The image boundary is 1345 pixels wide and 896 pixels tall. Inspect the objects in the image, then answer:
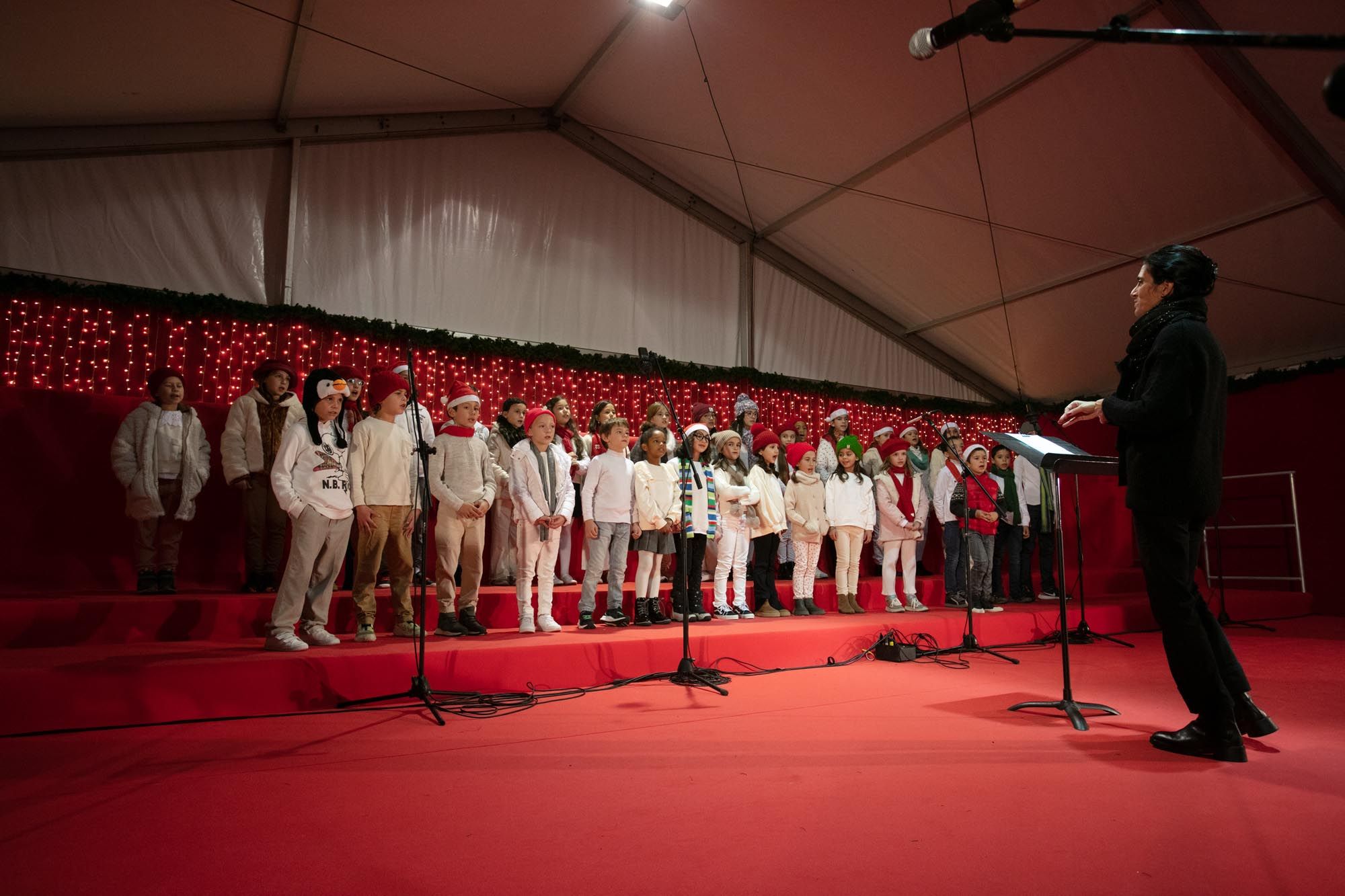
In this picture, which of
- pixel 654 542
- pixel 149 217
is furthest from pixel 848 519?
pixel 149 217

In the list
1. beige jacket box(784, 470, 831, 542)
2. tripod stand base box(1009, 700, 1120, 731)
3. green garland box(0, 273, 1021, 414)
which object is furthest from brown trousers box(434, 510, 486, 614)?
tripod stand base box(1009, 700, 1120, 731)

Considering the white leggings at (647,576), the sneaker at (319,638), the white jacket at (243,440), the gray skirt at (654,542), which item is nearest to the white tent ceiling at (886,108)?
the white jacket at (243,440)

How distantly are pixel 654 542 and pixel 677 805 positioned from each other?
10.8 feet

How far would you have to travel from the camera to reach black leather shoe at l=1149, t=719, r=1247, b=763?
245cm

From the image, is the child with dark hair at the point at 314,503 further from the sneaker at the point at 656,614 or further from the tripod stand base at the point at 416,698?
the sneaker at the point at 656,614

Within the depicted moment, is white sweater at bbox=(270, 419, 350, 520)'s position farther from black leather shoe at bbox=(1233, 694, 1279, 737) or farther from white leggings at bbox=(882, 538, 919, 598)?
white leggings at bbox=(882, 538, 919, 598)

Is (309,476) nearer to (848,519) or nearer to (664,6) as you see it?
(848,519)

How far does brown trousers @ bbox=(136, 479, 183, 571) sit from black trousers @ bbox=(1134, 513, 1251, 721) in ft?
17.6

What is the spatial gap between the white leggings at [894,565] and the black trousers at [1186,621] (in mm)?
4022

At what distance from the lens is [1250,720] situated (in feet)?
8.68

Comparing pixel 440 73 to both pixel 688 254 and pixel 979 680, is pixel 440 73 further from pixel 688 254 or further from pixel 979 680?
→ pixel 979 680

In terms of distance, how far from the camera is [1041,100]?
273 inches

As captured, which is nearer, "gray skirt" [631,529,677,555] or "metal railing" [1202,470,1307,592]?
"gray skirt" [631,529,677,555]

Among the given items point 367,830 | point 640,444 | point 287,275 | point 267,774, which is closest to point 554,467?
point 640,444
